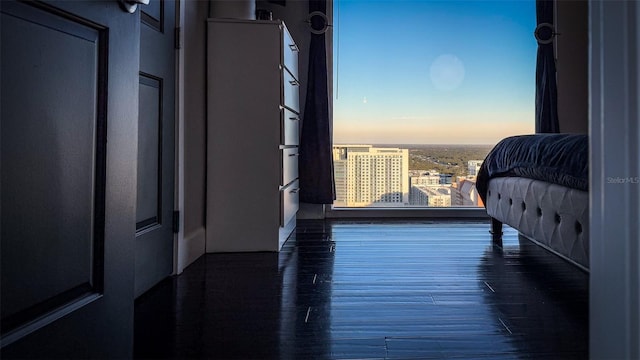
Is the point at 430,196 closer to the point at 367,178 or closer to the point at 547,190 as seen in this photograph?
the point at 367,178

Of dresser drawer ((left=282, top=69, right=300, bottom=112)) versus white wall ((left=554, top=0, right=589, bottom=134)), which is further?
white wall ((left=554, top=0, right=589, bottom=134))

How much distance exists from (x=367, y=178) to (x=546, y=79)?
1838 millimetres

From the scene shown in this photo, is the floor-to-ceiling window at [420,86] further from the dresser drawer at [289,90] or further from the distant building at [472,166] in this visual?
the dresser drawer at [289,90]

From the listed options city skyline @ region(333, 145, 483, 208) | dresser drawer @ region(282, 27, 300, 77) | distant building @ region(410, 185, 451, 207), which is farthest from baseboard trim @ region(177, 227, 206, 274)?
distant building @ region(410, 185, 451, 207)

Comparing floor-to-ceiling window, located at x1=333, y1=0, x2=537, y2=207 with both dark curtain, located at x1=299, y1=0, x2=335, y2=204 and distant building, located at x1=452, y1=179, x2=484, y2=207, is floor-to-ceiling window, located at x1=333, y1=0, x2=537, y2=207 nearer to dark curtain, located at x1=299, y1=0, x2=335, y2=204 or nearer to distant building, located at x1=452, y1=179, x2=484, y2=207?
distant building, located at x1=452, y1=179, x2=484, y2=207

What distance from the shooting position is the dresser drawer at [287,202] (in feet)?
7.75

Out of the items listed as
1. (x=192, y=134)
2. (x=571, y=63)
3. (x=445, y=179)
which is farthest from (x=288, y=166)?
(x=571, y=63)

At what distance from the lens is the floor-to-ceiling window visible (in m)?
3.64

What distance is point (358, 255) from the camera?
2.24 meters

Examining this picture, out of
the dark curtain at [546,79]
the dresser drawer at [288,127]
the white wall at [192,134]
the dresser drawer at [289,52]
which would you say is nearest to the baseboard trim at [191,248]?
the white wall at [192,134]

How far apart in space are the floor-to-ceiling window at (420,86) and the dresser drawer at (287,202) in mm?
881

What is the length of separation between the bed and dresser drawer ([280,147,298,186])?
1.32 metres

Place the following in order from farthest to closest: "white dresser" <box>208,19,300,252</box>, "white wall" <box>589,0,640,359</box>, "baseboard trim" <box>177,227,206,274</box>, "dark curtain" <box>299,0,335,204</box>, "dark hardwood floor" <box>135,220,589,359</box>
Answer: "dark curtain" <box>299,0,335,204</box> < "white dresser" <box>208,19,300,252</box> < "baseboard trim" <box>177,227,206,274</box> < "dark hardwood floor" <box>135,220,589,359</box> < "white wall" <box>589,0,640,359</box>

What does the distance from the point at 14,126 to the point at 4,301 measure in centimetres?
27
